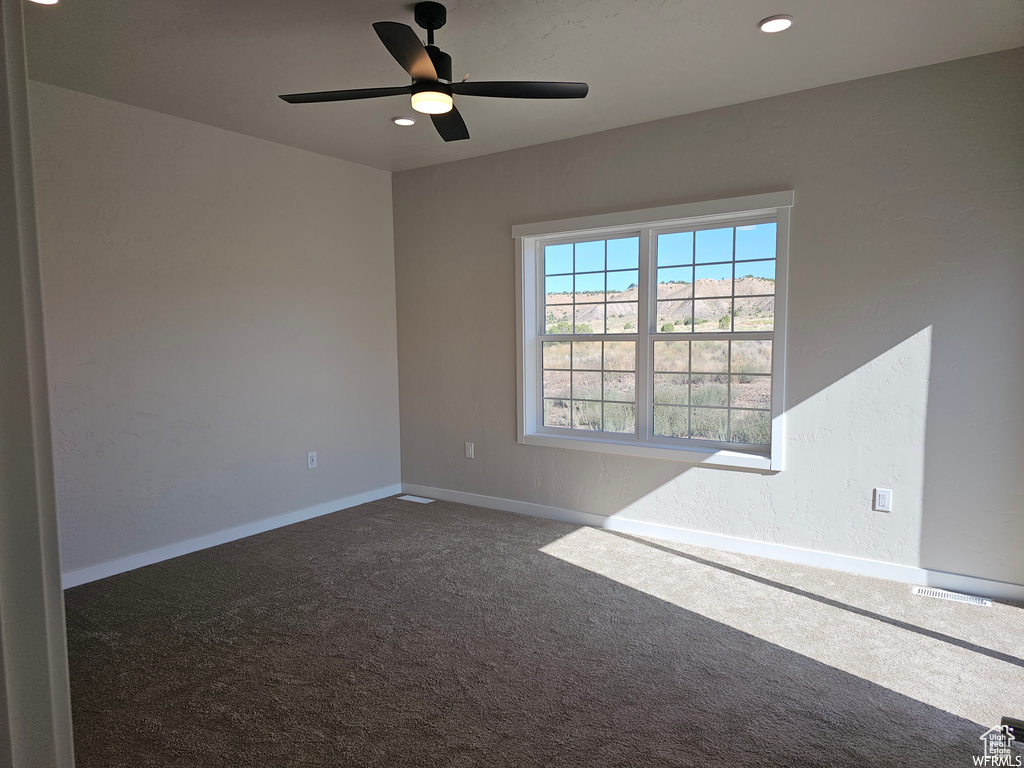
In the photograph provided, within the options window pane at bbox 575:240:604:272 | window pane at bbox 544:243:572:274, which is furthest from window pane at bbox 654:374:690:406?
window pane at bbox 544:243:572:274

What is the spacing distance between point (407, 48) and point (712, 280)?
2476mm

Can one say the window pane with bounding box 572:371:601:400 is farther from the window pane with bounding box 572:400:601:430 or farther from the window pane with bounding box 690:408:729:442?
the window pane with bounding box 690:408:729:442

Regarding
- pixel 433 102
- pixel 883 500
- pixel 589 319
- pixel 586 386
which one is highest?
pixel 433 102

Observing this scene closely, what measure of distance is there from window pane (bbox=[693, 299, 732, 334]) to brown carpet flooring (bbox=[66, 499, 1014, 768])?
A: 1629 millimetres

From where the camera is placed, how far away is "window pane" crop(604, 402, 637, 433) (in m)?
4.48

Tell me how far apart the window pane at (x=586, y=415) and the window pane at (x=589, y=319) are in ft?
1.75

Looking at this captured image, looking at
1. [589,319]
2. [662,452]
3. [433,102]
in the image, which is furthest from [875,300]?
[433,102]

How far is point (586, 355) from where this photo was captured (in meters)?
4.66

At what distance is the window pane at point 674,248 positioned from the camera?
4176mm

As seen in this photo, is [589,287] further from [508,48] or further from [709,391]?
[508,48]

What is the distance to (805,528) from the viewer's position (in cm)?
378

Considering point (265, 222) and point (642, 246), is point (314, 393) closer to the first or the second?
point (265, 222)

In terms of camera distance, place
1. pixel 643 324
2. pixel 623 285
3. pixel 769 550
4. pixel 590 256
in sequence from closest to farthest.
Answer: pixel 769 550 → pixel 643 324 → pixel 623 285 → pixel 590 256

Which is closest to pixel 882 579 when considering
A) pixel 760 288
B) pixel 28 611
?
pixel 760 288
